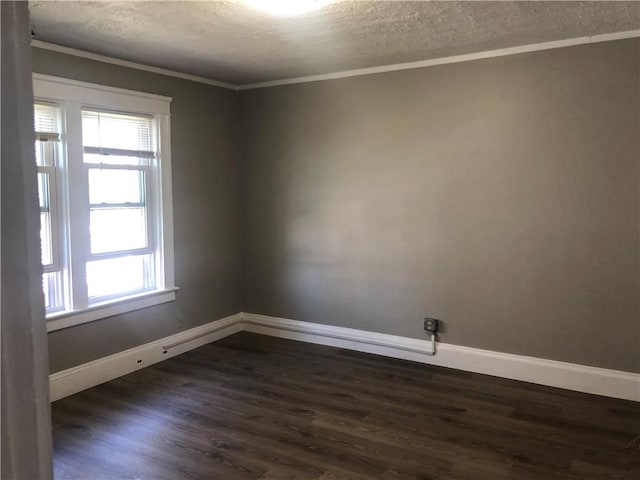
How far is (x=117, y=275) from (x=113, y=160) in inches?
34.6

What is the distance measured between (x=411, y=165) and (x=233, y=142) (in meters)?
1.76

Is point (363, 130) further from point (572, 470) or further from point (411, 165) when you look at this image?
point (572, 470)

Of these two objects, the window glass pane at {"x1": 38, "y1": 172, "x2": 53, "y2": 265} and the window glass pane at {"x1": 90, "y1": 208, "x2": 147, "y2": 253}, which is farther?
the window glass pane at {"x1": 90, "y1": 208, "x2": 147, "y2": 253}

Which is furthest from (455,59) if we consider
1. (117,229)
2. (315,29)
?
(117,229)

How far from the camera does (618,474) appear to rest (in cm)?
270

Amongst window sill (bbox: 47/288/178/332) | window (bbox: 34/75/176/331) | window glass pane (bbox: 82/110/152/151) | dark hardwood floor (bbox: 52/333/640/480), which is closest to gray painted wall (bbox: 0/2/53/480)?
dark hardwood floor (bbox: 52/333/640/480)

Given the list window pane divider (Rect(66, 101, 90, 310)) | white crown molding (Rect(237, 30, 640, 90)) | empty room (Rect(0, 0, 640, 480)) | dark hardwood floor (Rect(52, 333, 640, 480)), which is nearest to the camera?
dark hardwood floor (Rect(52, 333, 640, 480))

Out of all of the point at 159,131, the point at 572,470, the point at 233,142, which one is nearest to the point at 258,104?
the point at 233,142

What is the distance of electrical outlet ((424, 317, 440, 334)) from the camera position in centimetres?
422

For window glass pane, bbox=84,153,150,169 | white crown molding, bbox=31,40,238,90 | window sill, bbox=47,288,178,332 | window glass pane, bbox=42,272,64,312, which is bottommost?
window sill, bbox=47,288,178,332

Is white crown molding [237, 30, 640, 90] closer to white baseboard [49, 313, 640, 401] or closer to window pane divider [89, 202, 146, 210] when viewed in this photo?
window pane divider [89, 202, 146, 210]

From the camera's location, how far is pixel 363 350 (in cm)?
460

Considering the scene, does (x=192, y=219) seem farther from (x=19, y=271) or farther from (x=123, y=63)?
(x=19, y=271)

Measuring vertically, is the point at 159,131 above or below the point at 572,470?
above
